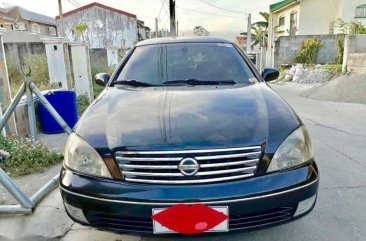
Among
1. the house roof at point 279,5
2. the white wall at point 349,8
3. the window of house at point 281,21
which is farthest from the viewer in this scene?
the window of house at point 281,21

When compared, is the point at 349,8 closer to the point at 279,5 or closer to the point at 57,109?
the point at 279,5

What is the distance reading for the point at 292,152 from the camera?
1874 millimetres

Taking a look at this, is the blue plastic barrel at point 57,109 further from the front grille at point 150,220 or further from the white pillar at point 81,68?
the front grille at point 150,220

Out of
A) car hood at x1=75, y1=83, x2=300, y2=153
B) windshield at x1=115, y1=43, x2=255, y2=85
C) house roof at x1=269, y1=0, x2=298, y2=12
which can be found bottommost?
car hood at x1=75, y1=83, x2=300, y2=153

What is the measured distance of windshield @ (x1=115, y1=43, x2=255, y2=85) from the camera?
114 inches

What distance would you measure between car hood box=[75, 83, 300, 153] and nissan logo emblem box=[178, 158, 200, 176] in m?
0.08

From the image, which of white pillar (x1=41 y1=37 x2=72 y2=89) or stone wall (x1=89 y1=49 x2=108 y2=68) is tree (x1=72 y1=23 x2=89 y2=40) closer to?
stone wall (x1=89 y1=49 x2=108 y2=68)

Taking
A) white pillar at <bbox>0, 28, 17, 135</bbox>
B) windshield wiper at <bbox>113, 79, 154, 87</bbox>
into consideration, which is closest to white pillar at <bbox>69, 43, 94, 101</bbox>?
white pillar at <bbox>0, 28, 17, 135</bbox>

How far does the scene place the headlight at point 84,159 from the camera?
1827 mm

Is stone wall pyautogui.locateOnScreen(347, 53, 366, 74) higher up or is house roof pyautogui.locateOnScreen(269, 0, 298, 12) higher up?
house roof pyautogui.locateOnScreen(269, 0, 298, 12)

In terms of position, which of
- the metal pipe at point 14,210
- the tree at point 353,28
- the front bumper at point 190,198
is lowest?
the metal pipe at point 14,210

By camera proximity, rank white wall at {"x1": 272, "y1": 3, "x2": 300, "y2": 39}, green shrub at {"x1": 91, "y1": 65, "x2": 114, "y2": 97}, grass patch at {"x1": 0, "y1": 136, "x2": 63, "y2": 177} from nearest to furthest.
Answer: grass patch at {"x1": 0, "y1": 136, "x2": 63, "y2": 177} → green shrub at {"x1": 91, "y1": 65, "x2": 114, "y2": 97} → white wall at {"x1": 272, "y1": 3, "x2": 300, "y2": 39}

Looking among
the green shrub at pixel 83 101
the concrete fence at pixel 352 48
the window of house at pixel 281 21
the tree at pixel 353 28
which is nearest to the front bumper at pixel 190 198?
the green shrub at pixel 83 101

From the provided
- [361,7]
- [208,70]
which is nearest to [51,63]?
[208,70]
